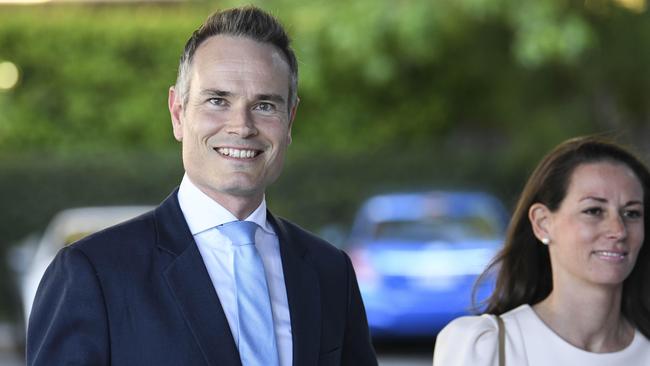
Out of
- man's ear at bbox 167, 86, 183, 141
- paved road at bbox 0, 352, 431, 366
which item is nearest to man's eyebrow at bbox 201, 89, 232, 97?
man's ear at bbox 167, 86, 183, 141

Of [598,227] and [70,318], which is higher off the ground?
[598,227]

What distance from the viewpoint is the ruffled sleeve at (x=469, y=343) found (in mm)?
4484

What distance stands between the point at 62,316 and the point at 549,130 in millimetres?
16419

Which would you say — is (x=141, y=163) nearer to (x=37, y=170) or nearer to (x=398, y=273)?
(x=37, y=170)

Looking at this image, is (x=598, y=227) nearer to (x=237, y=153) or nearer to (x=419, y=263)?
(x=237, y=153)

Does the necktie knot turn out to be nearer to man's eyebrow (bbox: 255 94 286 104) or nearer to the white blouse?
man's eyebrow (bbox: 255 94 286 104)

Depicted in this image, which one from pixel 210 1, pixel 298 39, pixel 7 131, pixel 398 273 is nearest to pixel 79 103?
pixel 7 131

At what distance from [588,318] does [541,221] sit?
0.38m

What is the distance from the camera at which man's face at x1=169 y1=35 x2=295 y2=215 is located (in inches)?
133

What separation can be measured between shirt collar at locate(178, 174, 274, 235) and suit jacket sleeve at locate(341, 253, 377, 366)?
0.39 meters

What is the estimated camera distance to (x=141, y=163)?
68.0ft

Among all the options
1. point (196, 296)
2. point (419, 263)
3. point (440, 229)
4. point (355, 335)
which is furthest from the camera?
point (440, 229)

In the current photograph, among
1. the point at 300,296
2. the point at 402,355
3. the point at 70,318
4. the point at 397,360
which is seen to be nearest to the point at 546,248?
the point at 300,296

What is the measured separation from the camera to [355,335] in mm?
3752
